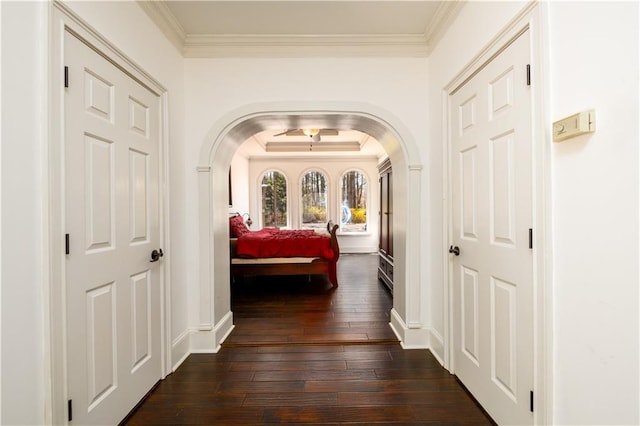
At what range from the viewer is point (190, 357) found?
247 cm

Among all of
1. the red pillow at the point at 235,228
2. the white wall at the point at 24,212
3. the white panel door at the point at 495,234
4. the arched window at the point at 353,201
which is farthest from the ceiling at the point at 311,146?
the white wall at the point at 24,212

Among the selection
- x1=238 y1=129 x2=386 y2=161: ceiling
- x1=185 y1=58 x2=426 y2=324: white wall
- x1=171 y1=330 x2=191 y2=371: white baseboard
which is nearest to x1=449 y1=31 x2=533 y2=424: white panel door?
x1=185 y1=58 x2=426 y2=324: white wall

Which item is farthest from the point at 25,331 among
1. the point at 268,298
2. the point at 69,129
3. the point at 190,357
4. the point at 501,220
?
the point at 268,298

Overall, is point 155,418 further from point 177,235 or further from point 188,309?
point 177,235

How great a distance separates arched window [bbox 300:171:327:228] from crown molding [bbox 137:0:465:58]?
18.0ft

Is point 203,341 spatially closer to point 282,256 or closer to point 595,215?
point 282,256

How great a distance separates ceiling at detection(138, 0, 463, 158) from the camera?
6.91ft

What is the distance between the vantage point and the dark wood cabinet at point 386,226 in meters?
4.13

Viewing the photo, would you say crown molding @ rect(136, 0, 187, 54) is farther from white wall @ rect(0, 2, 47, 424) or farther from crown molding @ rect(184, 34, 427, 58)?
white wall @ rect(0, 2, 47, 424)

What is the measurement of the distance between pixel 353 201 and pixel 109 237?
22.2 ft

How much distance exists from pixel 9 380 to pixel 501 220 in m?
2.33

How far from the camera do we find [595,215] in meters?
1.08

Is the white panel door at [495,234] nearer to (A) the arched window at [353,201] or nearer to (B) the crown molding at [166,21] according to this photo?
(B) the crown molding at [166,21]

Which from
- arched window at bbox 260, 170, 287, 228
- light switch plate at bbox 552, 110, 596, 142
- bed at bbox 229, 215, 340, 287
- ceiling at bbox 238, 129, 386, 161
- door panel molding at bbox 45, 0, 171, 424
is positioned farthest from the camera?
arched window at bbox 260, 170, 287, 228
